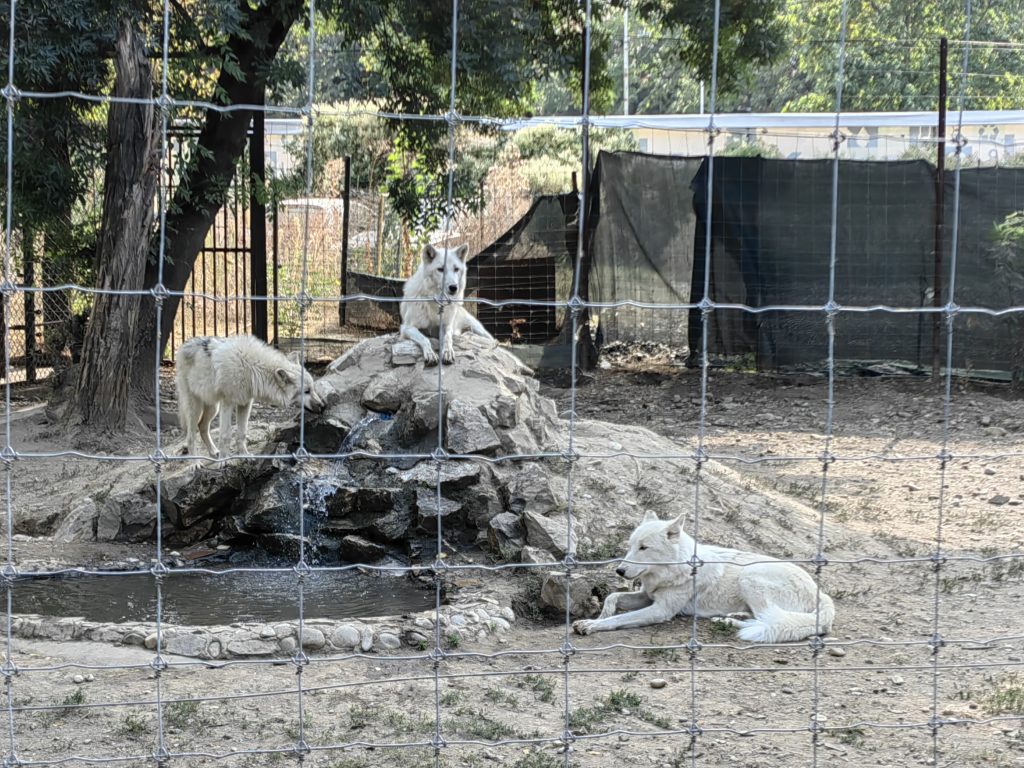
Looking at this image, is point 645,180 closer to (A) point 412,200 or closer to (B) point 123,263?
(A) point 412,200

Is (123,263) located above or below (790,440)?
above

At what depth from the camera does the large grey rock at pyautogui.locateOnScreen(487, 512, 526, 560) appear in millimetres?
7145

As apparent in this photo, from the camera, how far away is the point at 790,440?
10836mm

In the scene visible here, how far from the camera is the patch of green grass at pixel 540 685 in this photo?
4895 millimetres

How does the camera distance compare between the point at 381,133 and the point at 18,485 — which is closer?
the point at 18,485

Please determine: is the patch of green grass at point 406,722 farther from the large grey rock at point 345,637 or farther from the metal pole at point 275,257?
the metal pole at point 275,257

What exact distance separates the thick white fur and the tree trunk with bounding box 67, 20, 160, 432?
246 centimetres

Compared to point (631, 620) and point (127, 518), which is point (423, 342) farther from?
point (631, 620)

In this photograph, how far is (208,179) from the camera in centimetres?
1128

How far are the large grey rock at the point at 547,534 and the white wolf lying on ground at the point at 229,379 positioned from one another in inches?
94.4

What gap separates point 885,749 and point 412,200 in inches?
379

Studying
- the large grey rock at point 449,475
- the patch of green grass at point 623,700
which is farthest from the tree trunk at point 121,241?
the patch of green grass at point 623,700

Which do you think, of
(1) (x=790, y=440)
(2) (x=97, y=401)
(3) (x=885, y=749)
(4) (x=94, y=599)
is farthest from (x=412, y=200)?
(3) (x=885, y=749)

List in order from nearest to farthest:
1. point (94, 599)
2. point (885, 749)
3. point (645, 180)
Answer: point (885, 749)
point (94, 599)
point (645, 180)
